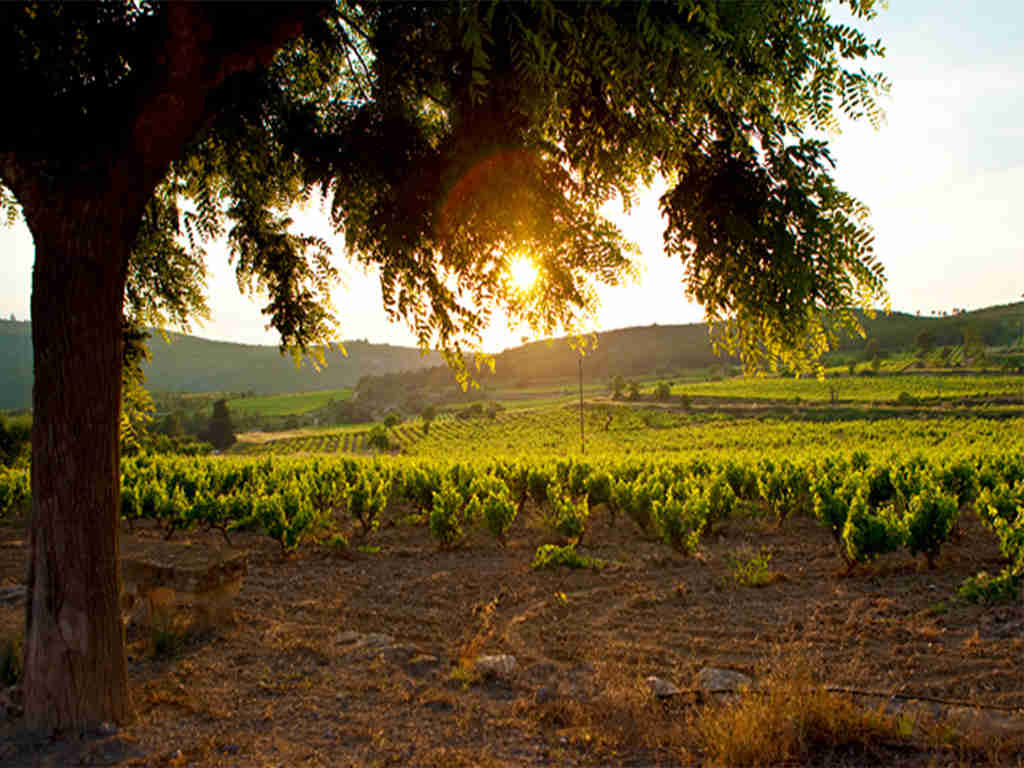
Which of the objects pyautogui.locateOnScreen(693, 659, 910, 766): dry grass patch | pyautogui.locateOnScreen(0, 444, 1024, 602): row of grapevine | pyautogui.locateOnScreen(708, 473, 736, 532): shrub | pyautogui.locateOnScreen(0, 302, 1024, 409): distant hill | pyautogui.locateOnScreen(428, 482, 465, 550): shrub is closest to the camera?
pyautogui.locateOnScreen(693, 659, 910, 766): dry grass patch

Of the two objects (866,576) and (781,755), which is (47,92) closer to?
(781,755)

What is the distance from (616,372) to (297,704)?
13519 cm

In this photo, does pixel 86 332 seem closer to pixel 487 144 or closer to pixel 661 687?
pixel 487 144

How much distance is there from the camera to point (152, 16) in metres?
4.53

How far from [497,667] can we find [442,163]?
13.6 ft

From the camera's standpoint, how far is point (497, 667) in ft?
17.2

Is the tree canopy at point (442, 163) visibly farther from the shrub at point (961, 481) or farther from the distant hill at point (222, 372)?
the distant hill at point (222, 372)

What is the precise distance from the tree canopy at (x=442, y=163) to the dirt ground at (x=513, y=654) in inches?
39.9

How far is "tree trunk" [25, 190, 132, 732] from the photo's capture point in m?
3.71

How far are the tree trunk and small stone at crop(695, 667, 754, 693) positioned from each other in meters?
4.03

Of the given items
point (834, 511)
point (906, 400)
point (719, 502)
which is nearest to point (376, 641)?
point (834, 511)

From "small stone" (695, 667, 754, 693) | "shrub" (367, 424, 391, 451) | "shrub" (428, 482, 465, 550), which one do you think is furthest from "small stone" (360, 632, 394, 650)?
"shrub" (367, 424, 391, 451)

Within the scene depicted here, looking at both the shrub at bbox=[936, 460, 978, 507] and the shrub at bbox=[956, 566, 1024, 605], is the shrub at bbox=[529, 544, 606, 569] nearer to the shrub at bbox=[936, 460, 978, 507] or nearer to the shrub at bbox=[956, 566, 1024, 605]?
the shrub at bbox=[956, 566, 1024, 605]

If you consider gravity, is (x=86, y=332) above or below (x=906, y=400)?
above
